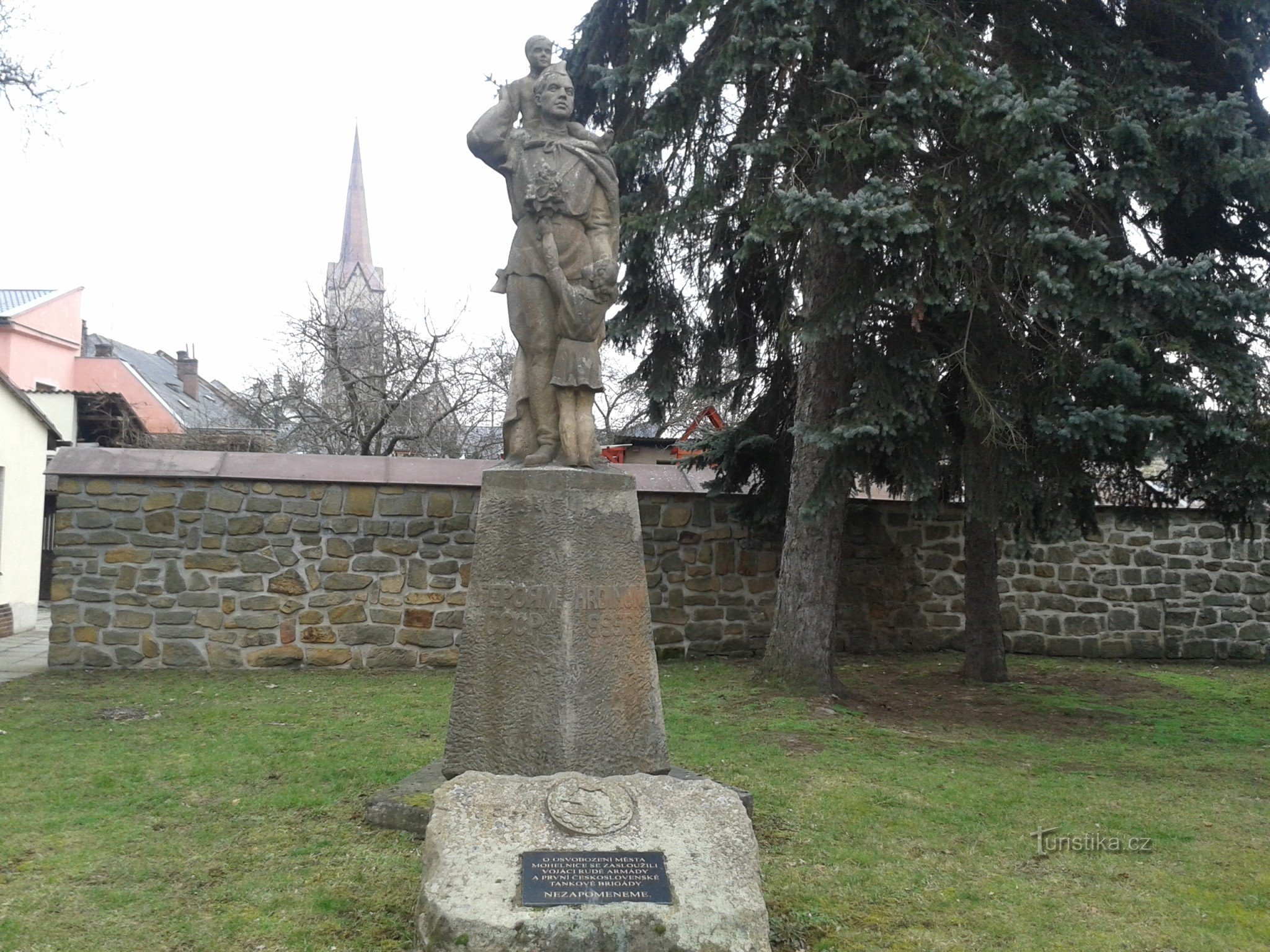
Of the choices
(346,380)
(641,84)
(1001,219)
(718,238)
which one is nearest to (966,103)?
(1001,219)

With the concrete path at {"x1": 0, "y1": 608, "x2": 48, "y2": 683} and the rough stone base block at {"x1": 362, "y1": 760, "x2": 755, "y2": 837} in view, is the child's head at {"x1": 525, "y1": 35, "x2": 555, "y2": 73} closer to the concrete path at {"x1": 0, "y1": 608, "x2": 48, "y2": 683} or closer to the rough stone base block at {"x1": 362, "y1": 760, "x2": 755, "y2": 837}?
the rough stone base block at {"x1": 362, "y1": 760, "x2": 755, "y2": 837}

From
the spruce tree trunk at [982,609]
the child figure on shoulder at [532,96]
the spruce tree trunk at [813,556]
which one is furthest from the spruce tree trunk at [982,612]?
the child figure on shoulder at [532,96]

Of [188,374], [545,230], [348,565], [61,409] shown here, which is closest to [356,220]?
[188,374]

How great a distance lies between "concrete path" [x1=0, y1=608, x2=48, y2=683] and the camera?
1022 centimetres

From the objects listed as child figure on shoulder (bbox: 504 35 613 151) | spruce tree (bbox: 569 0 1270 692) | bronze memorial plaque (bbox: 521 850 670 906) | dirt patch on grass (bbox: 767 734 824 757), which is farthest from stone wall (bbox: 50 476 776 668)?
bronze memorial plaque (bbox: 521 850 670 906)

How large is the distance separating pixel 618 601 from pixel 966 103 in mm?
4682

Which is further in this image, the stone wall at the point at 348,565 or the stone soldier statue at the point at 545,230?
the stone wall at the point at 348,565

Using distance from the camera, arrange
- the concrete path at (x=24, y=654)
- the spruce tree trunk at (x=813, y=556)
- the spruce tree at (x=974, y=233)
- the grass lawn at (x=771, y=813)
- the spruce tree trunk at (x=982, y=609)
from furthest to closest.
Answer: the concrete path at (x=24, y=654) → the spruce tree trunk at (x=982, y=609) → the spruce tree trunk at (x=813, y=556) → the spruce tree at (x=974, y=233) → the grass lawn at (x=771, y=813)

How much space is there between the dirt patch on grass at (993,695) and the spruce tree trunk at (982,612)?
0.54ft

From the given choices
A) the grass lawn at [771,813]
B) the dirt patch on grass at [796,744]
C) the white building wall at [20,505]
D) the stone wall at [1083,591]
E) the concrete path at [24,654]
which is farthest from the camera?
the white building wall at [20,505]

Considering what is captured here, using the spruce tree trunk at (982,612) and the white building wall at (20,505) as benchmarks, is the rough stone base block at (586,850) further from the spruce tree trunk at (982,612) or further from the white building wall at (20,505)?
the white building wall at (20,505)

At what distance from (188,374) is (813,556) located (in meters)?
33.2

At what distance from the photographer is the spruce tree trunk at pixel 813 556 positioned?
359 inches

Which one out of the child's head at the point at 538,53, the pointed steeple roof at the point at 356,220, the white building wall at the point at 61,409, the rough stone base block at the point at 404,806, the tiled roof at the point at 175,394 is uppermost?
the pointed steeple roof at the point at 356,220
